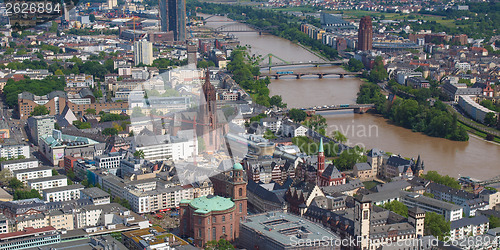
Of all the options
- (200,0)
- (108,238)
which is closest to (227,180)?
(108,238)

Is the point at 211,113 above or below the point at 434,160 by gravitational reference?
above

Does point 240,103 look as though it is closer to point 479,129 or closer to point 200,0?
point 479,129

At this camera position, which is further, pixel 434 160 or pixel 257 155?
pixel 434 160

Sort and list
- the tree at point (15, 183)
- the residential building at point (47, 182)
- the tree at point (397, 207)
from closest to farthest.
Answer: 1. the tree at point (397, 207)
2. the residential building at point (47, 182)
3. the tree at point (15, 183)

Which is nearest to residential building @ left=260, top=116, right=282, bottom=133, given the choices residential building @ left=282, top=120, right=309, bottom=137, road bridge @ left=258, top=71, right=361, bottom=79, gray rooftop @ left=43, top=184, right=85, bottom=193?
residential building @ left=282, top=120, right=309, bottom=137

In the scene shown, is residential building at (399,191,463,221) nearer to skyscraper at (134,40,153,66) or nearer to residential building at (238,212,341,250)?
residential building at (238,212,341,250)

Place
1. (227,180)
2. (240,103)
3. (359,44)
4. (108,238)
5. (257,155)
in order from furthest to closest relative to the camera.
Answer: (359,44) < (240,103) < (257,155) < (227,180) < (108,238)

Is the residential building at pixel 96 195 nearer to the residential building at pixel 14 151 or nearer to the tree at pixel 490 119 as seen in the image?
the residential building at pixel 14 151

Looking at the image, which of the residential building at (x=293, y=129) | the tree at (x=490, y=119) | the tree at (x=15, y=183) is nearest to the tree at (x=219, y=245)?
the tree at (x=15, y=183)
